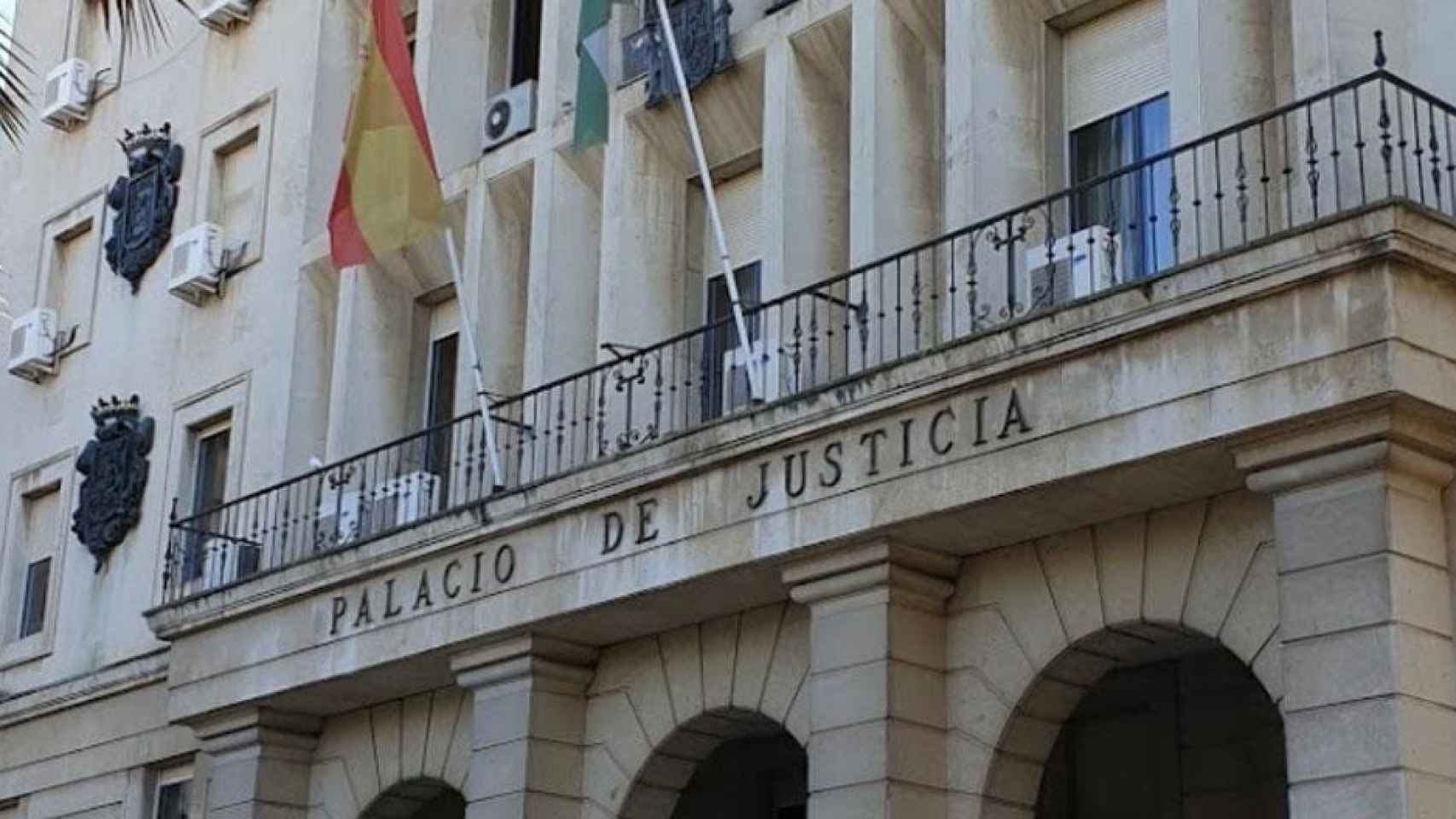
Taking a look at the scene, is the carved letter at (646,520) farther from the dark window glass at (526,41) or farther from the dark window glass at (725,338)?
the dark window glass at (526,41)

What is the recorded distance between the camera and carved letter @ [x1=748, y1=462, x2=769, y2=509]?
18.3m

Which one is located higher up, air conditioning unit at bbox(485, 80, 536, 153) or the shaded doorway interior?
air conditioning unit at bbox(485, 80, 536, 153)

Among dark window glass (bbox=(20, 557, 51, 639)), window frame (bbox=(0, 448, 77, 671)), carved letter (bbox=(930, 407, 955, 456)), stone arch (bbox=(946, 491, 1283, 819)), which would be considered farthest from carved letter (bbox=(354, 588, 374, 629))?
dark window glass (bbox=(20, 557, 51, 639))

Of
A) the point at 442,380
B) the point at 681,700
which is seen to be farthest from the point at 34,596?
the point at 681,700

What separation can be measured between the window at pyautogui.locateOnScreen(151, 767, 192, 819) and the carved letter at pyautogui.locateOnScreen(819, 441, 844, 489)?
34.4 ft

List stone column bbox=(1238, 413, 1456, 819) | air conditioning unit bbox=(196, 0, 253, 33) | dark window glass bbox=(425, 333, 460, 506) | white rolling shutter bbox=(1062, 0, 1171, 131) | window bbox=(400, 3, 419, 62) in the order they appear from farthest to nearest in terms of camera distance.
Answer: air conditioning unit bbox=(196, 0, 253, 33)
window bbox=(400, 3, 419, 62)
dark window glass bbox=(425, 333, 460, 506)
white rolling shutter bbox=(1062, 0, 1171, 131)
stone column bbox=(1238, 413, 1456, 819)

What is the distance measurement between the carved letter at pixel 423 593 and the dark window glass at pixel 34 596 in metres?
9.90

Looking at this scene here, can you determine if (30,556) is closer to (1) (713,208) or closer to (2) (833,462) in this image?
(1) (713,208)

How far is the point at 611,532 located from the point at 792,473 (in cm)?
207

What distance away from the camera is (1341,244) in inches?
583

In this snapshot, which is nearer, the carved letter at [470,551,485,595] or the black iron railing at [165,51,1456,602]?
the black iron railing at [165,51,1456,602]

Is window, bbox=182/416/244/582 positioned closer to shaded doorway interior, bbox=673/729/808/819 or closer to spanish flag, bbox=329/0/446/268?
spanish flag, bbox=329/0/446/268

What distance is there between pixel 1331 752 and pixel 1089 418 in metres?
2.71

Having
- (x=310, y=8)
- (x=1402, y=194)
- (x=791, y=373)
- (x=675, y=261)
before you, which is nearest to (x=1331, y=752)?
(x=1402, y=194)
